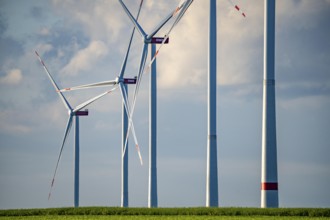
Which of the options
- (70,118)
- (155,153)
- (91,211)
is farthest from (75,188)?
(91,211)

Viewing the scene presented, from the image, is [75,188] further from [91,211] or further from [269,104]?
[269,104]

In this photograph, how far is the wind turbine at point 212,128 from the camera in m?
69.6

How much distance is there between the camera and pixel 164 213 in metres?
64.5

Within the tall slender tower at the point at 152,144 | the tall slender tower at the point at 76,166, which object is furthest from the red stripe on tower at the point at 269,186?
the tall slender tower at the point at 76,166

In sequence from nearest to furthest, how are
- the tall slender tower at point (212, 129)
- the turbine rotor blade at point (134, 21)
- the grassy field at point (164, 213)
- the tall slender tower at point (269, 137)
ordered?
the grassy field at point (164, 213) < the tall slender tower at point (269, 137) < the tall slender tower at point (212, 129) < the turbine rotor blade at point (134, 21)

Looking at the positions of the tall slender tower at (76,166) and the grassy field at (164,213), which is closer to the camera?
the grassy field at (164,213)

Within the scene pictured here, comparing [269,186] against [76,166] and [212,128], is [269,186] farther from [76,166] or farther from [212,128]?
[76,166]

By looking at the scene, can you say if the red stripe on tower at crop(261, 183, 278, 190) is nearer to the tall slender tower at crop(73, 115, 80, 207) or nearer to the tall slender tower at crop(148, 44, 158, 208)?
the tall slender tower at crop(148, 44, 158, 208)

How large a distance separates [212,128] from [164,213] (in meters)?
10.3

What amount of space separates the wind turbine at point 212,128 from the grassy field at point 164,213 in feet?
19.6

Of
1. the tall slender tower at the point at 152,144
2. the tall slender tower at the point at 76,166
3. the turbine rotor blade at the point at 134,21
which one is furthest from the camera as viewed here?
the tall slender tower at the point at 76,166

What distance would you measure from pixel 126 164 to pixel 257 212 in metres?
42.6

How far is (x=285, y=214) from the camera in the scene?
59.2m

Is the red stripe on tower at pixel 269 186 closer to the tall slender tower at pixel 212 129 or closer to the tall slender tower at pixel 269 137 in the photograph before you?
the tall slender tower at pixel 269 137
